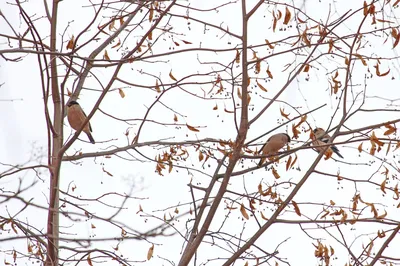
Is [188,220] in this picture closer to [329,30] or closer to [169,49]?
[169,49]

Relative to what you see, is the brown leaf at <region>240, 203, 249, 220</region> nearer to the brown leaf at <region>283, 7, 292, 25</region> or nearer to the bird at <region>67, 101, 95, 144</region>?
the brown leaf at <region>283, 7, 292, 25</region>

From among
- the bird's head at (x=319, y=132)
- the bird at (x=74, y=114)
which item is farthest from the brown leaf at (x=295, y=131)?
the bird at (x=74, y=114)

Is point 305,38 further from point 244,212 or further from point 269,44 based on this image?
point 244,212

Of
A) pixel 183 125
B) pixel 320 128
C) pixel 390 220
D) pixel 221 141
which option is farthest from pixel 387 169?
pixel 183 125

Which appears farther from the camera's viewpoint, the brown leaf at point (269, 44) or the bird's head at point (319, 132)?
the bird's head at point (319, 132)

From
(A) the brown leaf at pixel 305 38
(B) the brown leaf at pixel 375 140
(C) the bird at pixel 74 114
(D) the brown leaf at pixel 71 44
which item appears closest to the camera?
(B) the brown leaf at pixel 375 140

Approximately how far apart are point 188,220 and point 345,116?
3.58 ft

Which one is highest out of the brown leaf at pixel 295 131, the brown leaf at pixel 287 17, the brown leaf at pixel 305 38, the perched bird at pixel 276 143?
the perched bird at pixel 276 143

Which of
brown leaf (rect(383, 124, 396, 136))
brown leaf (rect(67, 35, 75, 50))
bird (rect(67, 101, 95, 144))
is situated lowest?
brown leaf (rect(383, 124, 396, 136))

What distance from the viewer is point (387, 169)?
146 inches

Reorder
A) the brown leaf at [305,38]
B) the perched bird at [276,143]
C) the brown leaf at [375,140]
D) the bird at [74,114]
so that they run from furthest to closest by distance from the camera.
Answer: the bird at [74,114]
the perched bird at [276,143]
the brown leaf at [305,38]
the brown leaf at [375,140]

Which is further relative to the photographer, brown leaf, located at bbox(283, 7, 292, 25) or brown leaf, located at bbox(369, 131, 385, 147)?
brown leaf, located at bbox(283, 7, 292, 25)

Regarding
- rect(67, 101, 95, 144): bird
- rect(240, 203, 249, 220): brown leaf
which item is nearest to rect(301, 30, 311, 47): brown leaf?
rect(240, 203, 249, 220): brown leaf

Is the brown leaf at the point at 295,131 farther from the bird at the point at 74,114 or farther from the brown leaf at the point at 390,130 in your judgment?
the bird at the point at 74,114
